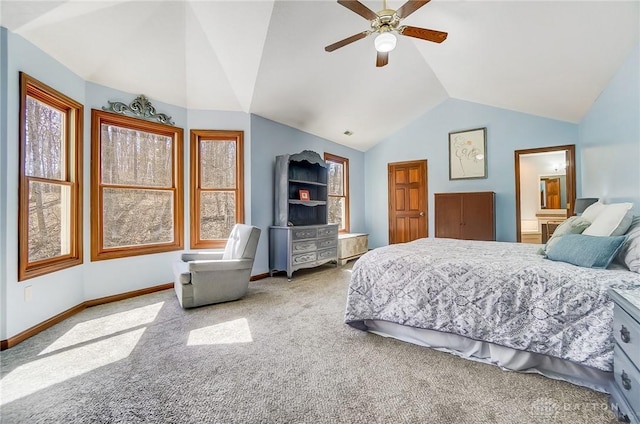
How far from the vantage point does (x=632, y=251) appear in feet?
5.96

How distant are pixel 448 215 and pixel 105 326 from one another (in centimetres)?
534

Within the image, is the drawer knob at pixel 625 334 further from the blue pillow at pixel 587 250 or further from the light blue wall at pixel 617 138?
the light blue wall at pixel 617 138

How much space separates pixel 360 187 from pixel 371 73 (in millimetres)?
3021

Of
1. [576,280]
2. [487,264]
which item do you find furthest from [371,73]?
[576,280]

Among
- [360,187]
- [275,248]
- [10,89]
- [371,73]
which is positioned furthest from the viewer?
[360,187]

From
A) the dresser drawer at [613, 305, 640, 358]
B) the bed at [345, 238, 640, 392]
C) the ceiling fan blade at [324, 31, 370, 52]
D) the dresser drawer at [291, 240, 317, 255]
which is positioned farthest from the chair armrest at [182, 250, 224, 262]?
the dresser drawer at [613, 305, 640, 358]

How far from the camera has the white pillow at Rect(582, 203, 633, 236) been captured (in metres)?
2.03

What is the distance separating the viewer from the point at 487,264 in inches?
80.5

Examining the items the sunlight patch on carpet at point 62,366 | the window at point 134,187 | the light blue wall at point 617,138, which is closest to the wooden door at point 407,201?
the light blue wall at point 617,138

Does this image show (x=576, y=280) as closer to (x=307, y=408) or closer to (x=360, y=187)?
(x=307, y=408)

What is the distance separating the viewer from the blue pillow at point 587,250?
1.84m

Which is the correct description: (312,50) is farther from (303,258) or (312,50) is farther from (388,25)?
(303,258)

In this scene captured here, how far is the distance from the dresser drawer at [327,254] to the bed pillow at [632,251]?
3.63 m

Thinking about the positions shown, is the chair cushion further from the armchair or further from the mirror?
the mirror
